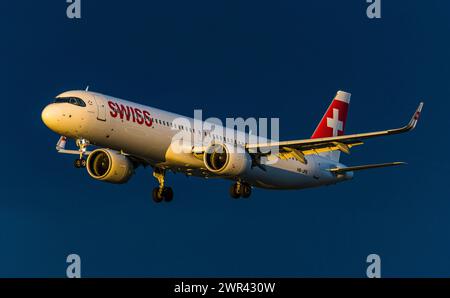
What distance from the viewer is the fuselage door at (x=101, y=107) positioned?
69.2m

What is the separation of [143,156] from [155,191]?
7290 mm

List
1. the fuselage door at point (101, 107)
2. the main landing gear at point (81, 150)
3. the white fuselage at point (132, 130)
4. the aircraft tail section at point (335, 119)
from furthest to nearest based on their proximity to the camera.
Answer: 1. the aircraft tail section at point (335, 119)
2. the main landing gear at point (81, 150)
3. the fuselage door at point (101, 107)
4. the white fuselage at point (132, 130)

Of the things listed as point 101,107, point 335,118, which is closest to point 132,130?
point 101,107

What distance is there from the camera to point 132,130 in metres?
70.2

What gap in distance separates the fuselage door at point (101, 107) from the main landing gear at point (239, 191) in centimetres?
1177

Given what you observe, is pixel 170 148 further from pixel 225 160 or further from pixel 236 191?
pixel 236 191

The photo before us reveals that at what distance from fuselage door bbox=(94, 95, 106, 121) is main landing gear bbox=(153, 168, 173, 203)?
10202 millimetres

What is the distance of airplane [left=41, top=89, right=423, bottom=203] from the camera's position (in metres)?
69.1

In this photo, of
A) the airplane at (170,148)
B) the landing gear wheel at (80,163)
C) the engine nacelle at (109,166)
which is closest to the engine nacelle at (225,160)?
the airplane at (170,148)

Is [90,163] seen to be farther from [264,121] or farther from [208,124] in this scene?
[264,121]

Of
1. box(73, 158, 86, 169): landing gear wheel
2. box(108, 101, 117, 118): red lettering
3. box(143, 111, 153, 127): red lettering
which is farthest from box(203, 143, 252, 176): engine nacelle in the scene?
box(73, 158, 86, 169): landing gear wheel

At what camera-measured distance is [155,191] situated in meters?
79.1

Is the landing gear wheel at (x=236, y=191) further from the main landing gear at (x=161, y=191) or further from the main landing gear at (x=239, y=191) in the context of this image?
the main landing gear at (x=161, y=191)
